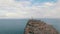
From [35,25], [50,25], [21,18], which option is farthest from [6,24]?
[50,25]

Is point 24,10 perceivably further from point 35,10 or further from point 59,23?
point 59,23

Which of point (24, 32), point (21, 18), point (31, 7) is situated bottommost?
point (24, 32)

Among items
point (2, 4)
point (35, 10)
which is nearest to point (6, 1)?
point (2, 4)

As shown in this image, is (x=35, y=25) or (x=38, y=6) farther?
(x=38, y=6)

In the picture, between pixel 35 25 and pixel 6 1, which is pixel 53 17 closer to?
pixel 35 25

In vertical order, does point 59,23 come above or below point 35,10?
below

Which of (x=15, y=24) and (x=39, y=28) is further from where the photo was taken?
(x=15, y=24)
